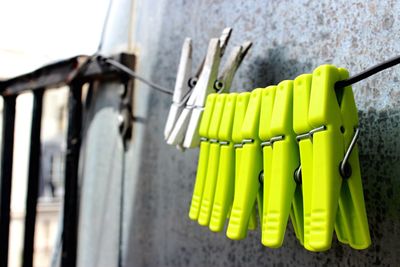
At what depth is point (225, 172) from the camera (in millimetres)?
657

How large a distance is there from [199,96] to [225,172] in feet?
0.55

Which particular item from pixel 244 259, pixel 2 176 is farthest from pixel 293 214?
pixel 2 176

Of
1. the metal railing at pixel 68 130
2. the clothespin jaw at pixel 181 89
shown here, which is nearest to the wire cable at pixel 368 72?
the clothespin jaw at pixel 181 89

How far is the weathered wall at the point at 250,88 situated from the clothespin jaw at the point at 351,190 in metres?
0.10

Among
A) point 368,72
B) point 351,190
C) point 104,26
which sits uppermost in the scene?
point 104,26

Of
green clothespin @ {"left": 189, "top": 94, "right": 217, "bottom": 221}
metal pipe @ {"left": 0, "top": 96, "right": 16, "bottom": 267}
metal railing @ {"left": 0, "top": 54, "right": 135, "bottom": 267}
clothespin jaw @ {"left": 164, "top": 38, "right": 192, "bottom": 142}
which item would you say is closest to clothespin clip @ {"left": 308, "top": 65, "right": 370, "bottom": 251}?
green clothespin @ {"left": 189, "top": 94, "right": 217, "bottom": 221}

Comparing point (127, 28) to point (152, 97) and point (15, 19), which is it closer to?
point (152, 97)

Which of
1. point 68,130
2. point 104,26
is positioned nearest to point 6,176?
point 68,130

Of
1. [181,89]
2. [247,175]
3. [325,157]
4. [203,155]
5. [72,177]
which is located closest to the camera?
[325,157]

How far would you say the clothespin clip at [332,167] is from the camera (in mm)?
483

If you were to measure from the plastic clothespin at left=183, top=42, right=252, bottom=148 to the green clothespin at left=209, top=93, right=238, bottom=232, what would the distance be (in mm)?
95

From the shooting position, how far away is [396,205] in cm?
59

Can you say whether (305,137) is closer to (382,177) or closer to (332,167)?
(332,167)

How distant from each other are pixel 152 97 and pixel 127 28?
0.30 metres
